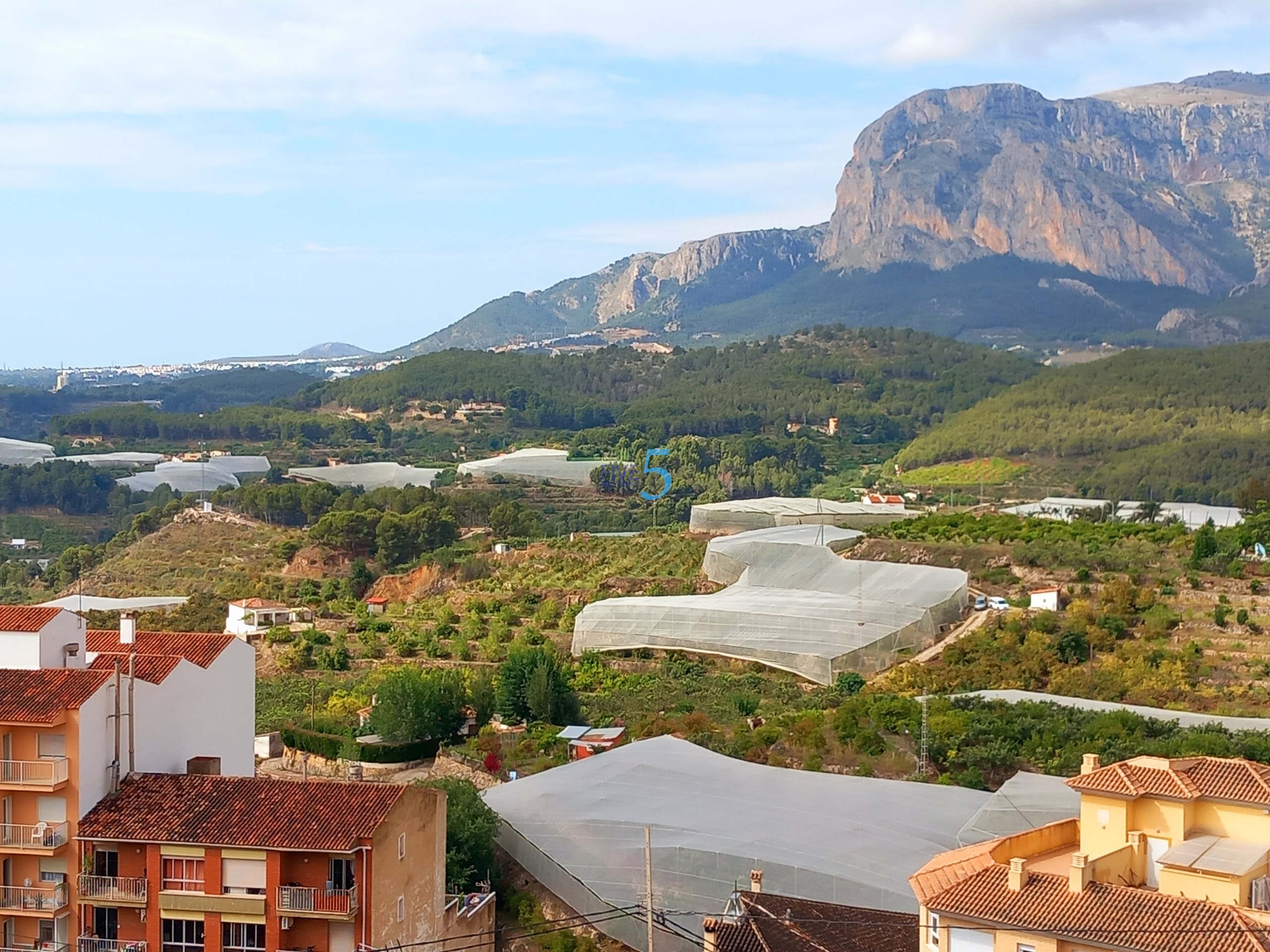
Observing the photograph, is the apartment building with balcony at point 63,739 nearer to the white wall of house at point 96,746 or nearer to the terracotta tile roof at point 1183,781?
the white wall of house at point 96,746

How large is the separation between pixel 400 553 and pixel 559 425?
1812 inches

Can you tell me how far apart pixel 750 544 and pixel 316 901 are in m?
28.8

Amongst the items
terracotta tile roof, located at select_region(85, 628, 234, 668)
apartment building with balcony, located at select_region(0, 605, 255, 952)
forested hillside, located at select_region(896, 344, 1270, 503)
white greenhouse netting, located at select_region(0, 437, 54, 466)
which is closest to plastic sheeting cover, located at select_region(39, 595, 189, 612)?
terracotta tile roof, located at select_region(85, 628, 234, 668)

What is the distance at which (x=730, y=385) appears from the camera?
104 meters

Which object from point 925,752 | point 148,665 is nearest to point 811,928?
point 148,665

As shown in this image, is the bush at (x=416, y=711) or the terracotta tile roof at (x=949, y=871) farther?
the bush at (x=416, y=711)

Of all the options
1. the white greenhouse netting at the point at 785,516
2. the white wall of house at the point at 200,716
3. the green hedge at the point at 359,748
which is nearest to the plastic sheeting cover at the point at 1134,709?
the green hedge at the point at 359,748

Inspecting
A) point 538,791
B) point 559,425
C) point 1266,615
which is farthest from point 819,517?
point 559,425

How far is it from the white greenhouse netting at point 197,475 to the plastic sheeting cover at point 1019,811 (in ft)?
208

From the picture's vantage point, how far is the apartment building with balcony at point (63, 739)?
16.7 metres

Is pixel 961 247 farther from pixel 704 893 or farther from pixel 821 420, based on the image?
pixel 704 893

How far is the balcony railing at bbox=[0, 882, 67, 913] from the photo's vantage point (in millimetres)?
16641

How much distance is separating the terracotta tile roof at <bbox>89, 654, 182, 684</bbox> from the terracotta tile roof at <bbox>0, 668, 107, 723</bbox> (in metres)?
0.64

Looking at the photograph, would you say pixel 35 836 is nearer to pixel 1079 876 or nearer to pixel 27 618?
pixel 27 618
